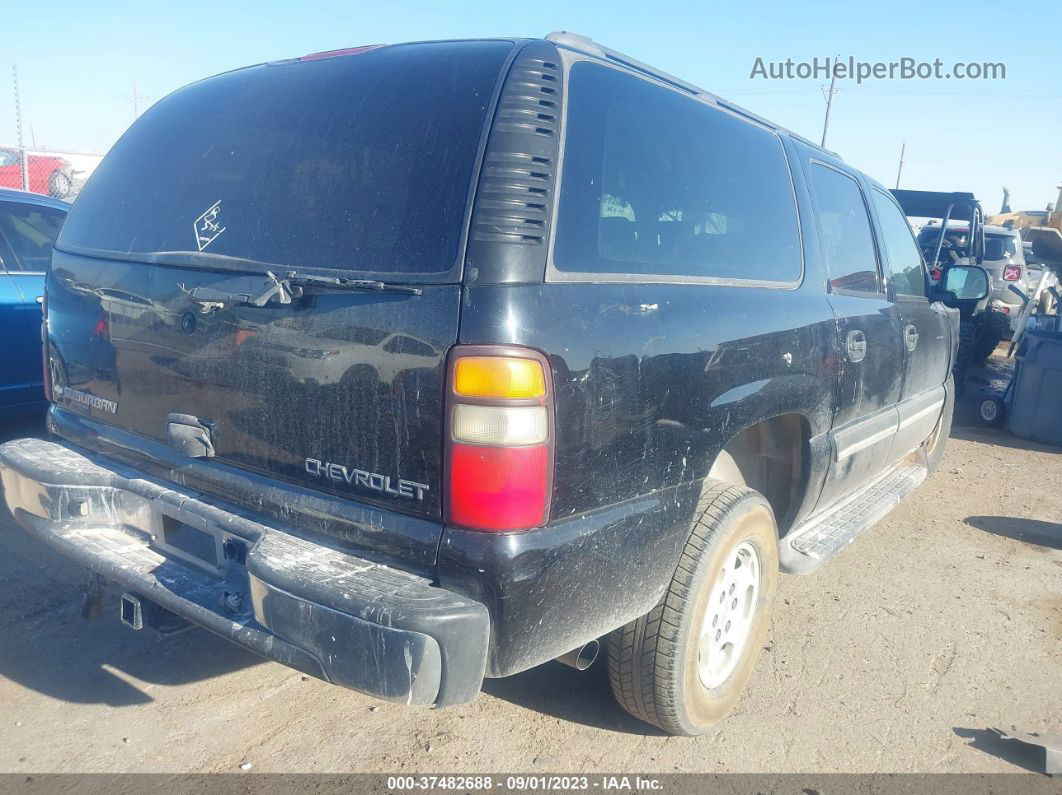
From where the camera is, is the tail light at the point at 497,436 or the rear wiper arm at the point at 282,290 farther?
the rear wiper arm at the point at 282,290

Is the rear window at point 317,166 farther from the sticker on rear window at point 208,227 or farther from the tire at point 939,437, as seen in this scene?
the tire at point 939,437

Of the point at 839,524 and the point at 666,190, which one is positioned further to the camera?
the point at 839,524

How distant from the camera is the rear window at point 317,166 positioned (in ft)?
6.89

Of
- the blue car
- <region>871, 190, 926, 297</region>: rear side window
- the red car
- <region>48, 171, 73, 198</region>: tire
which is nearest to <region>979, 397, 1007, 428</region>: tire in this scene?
<region>871, 190, 926, 297</region>: rear side window

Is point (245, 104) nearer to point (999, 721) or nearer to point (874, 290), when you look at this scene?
point (874, 290)

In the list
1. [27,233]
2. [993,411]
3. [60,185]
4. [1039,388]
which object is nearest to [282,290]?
[27,233]

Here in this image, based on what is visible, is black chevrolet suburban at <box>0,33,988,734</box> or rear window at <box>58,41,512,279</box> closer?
black chevrolet suburban at <box>0,33,988,734</box>

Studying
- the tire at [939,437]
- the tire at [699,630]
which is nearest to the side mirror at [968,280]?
the tire at [939,437]

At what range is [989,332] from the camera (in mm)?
8555

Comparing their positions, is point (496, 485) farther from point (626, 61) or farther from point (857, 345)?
point (857, 345)

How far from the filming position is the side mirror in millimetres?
4904

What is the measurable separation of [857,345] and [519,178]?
81.0 inches

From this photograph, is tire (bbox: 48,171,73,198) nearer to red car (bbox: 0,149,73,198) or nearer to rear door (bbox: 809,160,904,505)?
red car (bbox: 0,149,73,198)

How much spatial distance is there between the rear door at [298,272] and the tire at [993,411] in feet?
23.4
